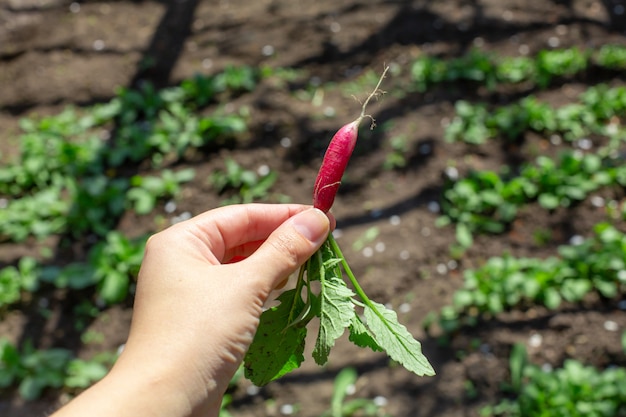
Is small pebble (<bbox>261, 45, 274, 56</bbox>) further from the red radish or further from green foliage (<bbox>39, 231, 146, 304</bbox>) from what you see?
the red radish

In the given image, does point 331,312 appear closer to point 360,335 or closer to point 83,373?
point 360,335

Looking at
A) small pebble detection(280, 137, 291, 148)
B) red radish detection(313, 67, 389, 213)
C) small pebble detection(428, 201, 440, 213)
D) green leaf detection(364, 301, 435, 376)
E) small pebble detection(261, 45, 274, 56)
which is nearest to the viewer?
green leaf detection(364, 301, 435, 376)

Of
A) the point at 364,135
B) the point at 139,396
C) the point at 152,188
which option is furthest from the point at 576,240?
the point at 139,396

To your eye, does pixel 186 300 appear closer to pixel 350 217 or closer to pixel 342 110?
pixel 350 217

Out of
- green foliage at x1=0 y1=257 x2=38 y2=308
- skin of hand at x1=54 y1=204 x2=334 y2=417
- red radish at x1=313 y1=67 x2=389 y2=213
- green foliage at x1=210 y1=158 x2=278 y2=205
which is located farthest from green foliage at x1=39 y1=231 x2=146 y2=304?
red radish at x1=313 y1=67 x2=389 y2=213

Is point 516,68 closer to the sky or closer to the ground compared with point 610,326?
closer to the sky

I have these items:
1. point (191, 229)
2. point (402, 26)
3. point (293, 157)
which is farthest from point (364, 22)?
point (191, 229)

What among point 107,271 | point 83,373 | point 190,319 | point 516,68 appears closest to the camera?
point 190,319
